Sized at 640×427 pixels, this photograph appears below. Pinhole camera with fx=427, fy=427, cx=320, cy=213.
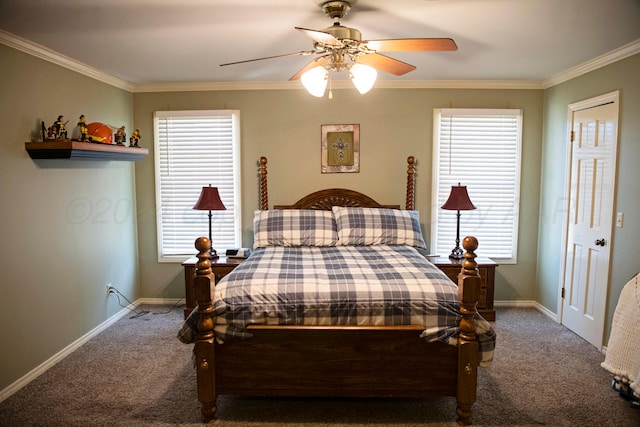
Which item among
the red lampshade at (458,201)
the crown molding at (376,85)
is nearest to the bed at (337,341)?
the red lampshade at (458,201)

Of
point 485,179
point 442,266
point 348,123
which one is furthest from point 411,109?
point 442,266

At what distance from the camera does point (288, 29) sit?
9.28ft

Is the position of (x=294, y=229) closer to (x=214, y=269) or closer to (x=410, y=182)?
(x=214, y=269)

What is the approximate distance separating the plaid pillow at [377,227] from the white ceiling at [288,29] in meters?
1.40

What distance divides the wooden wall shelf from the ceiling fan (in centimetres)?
153

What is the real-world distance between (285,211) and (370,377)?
6.72 ft

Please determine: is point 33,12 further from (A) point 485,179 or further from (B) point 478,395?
(A) point 485,179

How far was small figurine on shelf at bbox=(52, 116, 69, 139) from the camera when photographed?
3146mm

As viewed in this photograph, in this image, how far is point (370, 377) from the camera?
248 cm

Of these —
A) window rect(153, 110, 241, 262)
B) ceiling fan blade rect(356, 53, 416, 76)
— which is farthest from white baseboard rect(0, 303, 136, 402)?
ceiling fan blade rect(356, 53, 416, 76)

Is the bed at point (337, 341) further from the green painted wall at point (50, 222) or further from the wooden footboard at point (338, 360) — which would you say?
the green painted wall at point (50, 222)

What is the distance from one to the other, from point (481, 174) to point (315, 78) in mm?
2618

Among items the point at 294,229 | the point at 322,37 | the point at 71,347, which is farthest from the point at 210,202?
the point at 322,37

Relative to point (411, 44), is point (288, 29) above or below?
above
